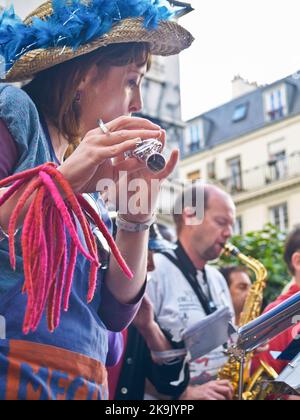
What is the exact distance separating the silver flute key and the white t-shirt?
1.19 m

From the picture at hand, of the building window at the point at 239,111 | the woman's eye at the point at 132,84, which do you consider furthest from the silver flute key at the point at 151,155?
the building window at the point at 239,111

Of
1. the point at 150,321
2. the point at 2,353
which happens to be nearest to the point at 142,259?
the point at 2,353

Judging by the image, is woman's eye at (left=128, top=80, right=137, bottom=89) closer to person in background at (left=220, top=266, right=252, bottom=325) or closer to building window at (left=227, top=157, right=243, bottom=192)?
person in background at (left=220, top=266, right=252, bottom=325)

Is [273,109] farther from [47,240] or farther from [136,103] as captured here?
[47,240]

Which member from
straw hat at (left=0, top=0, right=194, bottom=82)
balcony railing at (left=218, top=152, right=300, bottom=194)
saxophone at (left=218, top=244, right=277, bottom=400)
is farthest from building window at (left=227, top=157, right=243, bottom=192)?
straw hat at (left=0, top=0, right=194, bottom=82)

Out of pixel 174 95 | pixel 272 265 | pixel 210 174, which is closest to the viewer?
pixel 174 95

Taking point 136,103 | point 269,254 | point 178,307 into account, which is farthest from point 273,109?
point 136,103

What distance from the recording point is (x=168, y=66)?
61.7 inches

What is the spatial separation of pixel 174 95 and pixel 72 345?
70cm

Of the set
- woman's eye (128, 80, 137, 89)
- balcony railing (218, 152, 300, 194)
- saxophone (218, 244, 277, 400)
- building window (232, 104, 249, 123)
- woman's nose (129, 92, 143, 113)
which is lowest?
saxophone (218, 244, 277, 400)

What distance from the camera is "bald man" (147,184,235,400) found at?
2291mm

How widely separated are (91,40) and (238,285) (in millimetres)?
2330

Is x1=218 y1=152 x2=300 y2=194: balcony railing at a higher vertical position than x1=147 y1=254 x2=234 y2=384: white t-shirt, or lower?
higher

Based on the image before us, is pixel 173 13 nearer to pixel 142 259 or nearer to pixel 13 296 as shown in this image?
pixel 142 259
